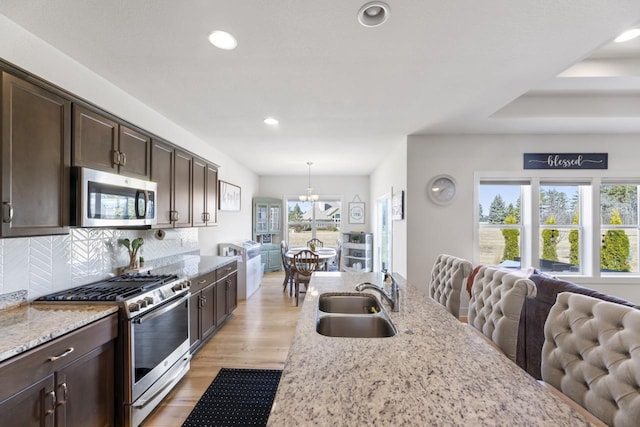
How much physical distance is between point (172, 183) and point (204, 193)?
746 millimetres

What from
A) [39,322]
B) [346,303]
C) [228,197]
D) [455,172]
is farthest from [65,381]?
[455,172]

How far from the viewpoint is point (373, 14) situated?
157 cm

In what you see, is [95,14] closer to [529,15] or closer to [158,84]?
[158,84]

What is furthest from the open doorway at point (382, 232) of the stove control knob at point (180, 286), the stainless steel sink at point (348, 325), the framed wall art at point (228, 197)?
the stainless steel sink at point (348, 325)

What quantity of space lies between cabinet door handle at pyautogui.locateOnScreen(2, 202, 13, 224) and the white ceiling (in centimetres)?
111

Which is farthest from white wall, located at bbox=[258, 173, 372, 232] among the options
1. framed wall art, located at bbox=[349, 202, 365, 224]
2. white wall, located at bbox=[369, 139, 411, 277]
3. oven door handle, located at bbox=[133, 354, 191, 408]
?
oven door handle, located at bbox=[133, 354, 191, 408]

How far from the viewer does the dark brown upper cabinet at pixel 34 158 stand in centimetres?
138

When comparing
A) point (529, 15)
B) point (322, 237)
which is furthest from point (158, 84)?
point (322, 237)

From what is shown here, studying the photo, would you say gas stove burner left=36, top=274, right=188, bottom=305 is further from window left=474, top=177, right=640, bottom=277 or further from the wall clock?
window left=474, top=177, right=640, bottom=277

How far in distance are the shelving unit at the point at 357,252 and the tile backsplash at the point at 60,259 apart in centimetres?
484

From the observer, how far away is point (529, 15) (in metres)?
1.58

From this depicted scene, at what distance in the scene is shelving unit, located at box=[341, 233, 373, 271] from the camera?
670 centimetres

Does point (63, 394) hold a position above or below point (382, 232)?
below

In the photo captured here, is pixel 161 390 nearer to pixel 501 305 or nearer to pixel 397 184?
pixel 501 305
